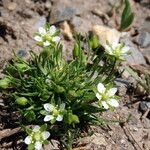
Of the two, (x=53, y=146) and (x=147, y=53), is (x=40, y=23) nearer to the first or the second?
(x=147, y=53)

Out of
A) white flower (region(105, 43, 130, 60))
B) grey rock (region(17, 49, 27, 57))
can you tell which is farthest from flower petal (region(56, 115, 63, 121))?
grey rock (region(17, 49, 27, 57))

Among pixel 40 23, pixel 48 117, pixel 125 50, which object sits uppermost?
pixel 125 50

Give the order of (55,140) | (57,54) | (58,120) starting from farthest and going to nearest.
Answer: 1. (57,54)
2. (55,140)
3. (58,120)

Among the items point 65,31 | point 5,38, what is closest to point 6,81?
point 5,38

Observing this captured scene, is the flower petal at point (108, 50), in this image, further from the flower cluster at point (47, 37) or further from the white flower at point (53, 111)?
the white flower at point (53, 111)

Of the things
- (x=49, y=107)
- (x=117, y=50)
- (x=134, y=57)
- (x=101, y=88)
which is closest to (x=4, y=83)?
(x=49, y=107)

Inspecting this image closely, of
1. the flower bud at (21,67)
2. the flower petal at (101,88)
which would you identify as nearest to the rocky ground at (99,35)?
the flower bud at (21,67)

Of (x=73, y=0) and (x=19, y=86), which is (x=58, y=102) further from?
(x=73, y=0)
